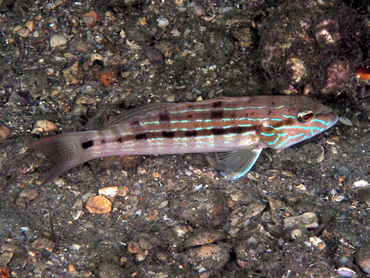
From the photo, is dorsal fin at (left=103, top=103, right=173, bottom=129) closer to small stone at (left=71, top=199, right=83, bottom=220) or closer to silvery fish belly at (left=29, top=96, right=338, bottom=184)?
silvery fish belly at (left=29, top=96, right=338, bottom=184)

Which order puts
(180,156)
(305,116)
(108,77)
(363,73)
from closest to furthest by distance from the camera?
(305,116) < (363,73) < (180,156) < (108,77)

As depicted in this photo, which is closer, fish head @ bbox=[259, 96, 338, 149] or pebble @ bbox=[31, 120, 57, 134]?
fish head @ bbox=[259, 96, 338, 149]

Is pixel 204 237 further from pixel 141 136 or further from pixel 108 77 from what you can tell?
pixel 108 77

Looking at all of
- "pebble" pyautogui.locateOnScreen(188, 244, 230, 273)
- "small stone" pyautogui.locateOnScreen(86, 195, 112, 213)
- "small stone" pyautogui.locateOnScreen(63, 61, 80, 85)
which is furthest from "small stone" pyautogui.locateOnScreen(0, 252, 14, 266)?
"small stone" pyautogui.locateOnScreen(63, 61, 80, 85)

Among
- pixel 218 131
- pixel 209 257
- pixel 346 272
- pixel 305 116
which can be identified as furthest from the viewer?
pixel 218 131

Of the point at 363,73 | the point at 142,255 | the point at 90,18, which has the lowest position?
the point at 142,255

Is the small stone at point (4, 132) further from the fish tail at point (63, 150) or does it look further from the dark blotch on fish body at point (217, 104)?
the dark blotch on fish body at point (217, 104)

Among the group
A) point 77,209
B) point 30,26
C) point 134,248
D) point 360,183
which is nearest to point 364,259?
point 360,183
